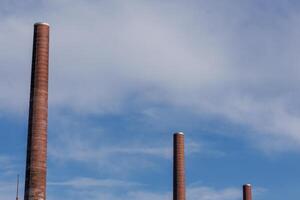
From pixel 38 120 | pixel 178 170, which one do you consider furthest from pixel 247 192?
pixel 38 120

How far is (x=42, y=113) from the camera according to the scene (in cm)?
2491

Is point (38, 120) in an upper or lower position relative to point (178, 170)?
lower

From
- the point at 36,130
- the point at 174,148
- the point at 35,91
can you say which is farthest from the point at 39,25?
the point at 174,148

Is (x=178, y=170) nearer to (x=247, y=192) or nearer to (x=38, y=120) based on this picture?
(x=247, y=192)

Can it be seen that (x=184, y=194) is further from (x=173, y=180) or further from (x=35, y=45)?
(x=35, y=45)

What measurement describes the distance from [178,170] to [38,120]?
13.2 meters

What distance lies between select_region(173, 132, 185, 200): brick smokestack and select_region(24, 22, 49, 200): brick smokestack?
41.1 ft

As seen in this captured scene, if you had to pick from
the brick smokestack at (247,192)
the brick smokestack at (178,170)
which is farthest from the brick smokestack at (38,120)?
the brick smokestack at (247,192)

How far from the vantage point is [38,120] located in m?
24.8

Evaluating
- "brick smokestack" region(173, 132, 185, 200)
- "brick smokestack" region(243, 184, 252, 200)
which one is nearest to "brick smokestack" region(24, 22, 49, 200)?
"brick smokestack" region(173, 132, 185, 200)

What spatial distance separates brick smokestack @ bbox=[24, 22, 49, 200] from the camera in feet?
78.7

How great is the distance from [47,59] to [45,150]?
3.90 metres

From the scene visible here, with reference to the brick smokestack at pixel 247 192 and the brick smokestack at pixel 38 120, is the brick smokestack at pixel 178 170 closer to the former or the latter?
the brick smokestack at pixel 247 192

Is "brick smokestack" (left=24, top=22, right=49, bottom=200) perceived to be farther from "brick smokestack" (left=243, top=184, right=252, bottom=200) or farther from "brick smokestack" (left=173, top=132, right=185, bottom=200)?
"brick smokestack" (left=243, top=184, right=252, bottom=200)
